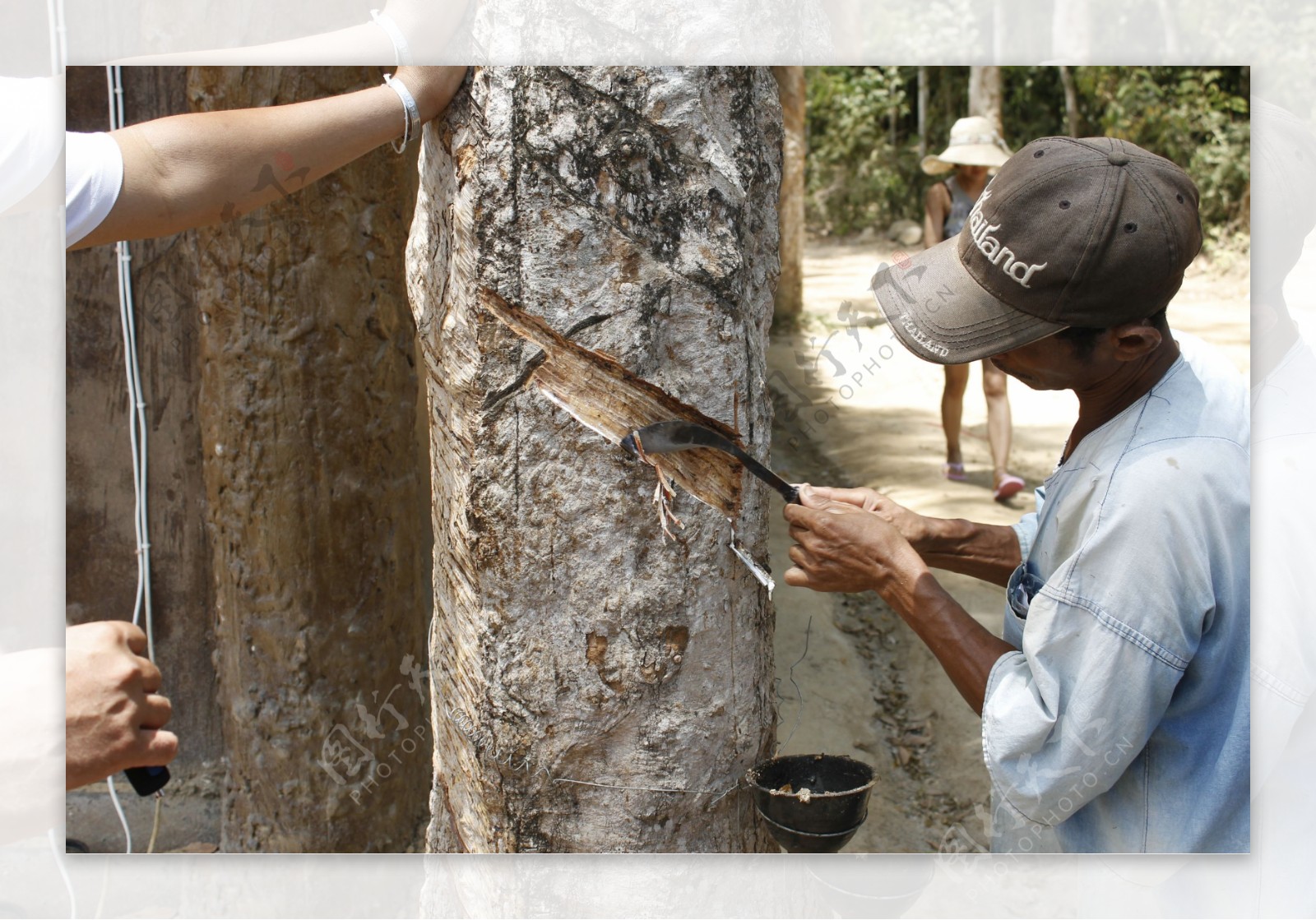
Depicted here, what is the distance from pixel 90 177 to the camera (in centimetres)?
151

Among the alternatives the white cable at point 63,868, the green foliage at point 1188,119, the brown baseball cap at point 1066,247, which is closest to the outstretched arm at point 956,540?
the brown baseball cap at point 1066,247

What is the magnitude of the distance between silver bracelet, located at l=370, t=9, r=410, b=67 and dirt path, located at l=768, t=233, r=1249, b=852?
805 millimetres

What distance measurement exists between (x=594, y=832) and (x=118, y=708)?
68cm

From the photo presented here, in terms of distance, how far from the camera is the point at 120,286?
8.40 feet

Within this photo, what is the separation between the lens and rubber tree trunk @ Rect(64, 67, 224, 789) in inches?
109

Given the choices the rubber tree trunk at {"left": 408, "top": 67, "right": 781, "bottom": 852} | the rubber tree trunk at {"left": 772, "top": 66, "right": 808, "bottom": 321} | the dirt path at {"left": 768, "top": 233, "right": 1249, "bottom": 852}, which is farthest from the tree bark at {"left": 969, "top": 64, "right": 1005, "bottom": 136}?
the rubber tree trunk at {"left": 408, "top": 67, "right": 781, "bottom": 852}

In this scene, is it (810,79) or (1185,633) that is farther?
(810,79)

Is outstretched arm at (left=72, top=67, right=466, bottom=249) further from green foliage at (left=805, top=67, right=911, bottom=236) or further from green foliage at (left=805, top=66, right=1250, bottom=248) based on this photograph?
green foliage at (left=805, top=67, right=911, bottom=236)

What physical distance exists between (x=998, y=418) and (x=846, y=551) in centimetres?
354

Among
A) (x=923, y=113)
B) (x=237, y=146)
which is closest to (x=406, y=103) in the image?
(x=237, y=146)

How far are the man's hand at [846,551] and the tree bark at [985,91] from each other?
691 centimetres

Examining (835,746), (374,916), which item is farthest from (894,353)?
(374,916)

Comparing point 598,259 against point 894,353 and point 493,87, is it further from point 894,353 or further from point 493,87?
point 894,353

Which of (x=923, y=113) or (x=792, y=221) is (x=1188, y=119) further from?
(x=923, y=113)
